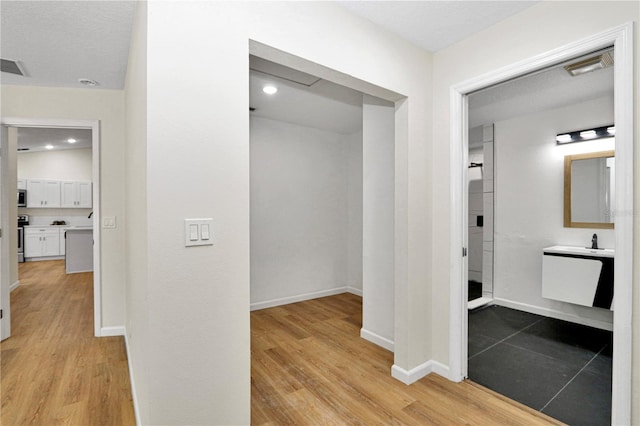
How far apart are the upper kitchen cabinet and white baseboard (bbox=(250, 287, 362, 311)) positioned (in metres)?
6.89

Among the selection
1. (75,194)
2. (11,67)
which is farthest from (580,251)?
(75,194)

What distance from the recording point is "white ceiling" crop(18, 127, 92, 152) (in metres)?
5.93

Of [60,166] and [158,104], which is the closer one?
[158,104]

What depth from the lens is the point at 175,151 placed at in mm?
1360

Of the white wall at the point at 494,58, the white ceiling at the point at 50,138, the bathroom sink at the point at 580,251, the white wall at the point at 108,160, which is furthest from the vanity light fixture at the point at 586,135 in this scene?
the white ceiling at the point at 50,138

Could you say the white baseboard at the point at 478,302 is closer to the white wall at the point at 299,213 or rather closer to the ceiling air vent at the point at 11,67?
the white wall at the point at 299,213

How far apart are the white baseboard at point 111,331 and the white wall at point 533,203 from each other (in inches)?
142

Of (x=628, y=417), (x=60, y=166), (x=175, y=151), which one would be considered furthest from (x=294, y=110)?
(x=60, y=166)

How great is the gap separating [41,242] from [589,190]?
10210 mm

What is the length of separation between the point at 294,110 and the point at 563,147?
8.83 ft

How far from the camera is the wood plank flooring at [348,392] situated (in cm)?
192

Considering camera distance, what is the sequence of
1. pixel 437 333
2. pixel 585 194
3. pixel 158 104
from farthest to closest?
pixel 437 333 < pixel 585 194 < pixel 158 104

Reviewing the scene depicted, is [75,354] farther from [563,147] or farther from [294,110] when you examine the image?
[563,147]

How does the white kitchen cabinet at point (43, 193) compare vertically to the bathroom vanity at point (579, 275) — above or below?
above
